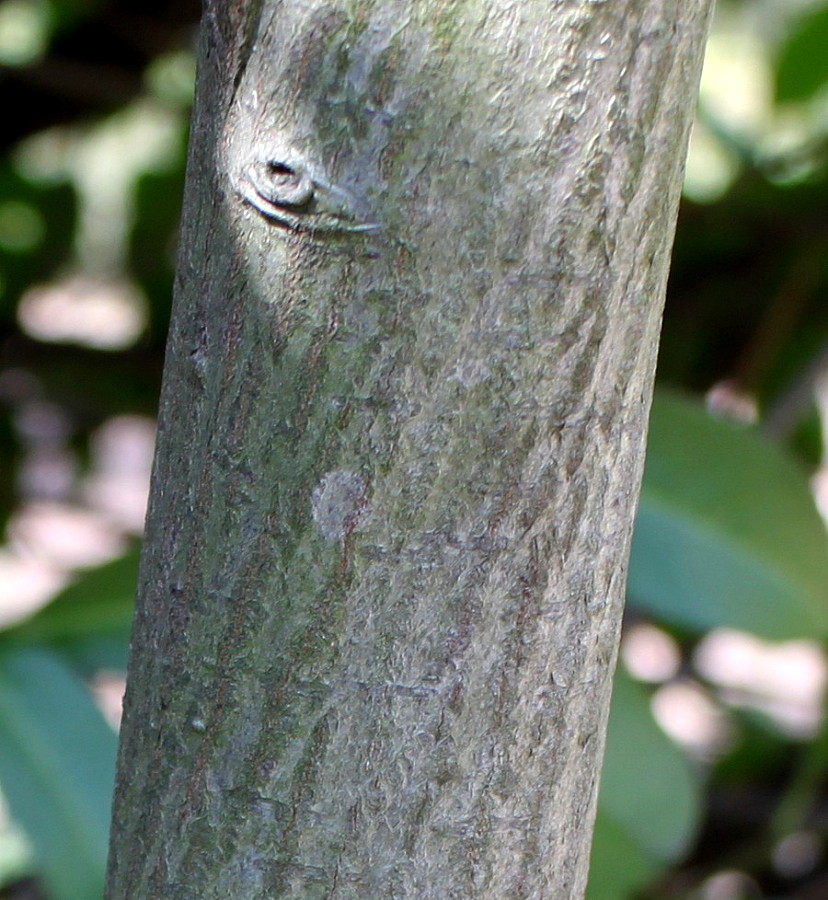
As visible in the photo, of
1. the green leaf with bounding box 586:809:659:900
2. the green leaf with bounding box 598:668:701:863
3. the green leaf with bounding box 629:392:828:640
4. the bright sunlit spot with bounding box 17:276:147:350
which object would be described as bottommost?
the green leaf with bounding box 586:809:659:900

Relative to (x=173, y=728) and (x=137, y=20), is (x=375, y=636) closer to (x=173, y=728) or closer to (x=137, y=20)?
(x=173, y=728)

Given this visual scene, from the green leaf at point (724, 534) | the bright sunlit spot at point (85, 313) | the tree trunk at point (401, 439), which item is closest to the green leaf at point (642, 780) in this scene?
the green leaf at point (724, 534)

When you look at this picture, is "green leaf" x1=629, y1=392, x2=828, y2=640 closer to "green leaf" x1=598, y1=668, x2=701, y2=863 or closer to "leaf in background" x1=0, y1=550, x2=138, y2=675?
"green leaf" x1=598, y1=668, x2=701, y2=863

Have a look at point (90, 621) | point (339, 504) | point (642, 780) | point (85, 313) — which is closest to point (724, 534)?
point (642, 780)

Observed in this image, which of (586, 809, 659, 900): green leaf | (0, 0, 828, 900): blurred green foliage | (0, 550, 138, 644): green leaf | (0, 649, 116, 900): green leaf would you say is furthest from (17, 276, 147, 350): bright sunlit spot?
(586, 809, 659, 900): green leaf

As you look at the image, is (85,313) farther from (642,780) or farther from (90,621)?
(642,780)

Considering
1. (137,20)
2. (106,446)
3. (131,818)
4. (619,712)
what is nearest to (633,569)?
(619,712)
